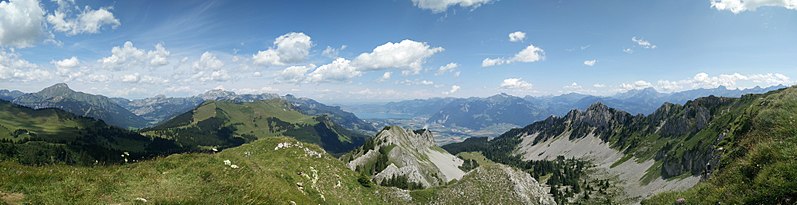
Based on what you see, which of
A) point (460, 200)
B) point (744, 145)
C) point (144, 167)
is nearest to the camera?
point (144, 167)

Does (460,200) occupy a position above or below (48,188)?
below

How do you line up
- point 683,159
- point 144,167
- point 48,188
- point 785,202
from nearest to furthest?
point 785,202, point 48,188, point 144,167, point 683,159

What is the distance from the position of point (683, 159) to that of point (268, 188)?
210 m

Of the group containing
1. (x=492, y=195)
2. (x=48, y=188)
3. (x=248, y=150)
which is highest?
(x=48, y=188)

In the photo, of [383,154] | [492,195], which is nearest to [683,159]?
[383,154]

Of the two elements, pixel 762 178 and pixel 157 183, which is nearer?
pixel 762 178

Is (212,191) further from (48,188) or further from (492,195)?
(492,195)

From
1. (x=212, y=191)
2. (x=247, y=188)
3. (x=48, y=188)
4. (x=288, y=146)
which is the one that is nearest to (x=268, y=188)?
(x=247, y=188)

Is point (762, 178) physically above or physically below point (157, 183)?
above

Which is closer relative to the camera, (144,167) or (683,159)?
(144,167)

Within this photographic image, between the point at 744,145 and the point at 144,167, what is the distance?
37.7 metres

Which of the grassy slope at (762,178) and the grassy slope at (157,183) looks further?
the grassy slope at (157,183)

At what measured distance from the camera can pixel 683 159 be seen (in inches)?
6895

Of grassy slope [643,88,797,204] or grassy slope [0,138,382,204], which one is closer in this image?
grassy slope [643,88,797,204]
